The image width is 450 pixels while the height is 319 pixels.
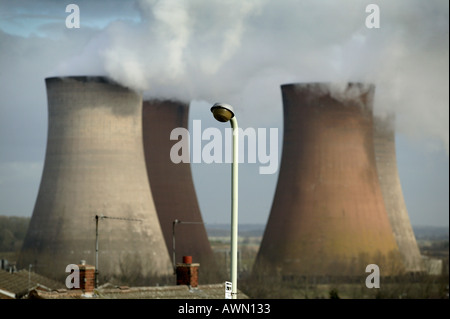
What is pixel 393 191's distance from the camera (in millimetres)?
34500

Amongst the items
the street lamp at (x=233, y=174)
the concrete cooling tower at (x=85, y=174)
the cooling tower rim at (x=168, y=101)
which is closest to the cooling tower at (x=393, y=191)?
the cooling tower rim at (x=168, y=101)

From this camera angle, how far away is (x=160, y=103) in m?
32.1

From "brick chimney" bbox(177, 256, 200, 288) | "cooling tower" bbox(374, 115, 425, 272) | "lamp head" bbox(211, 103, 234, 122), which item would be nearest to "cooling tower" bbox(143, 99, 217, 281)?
"cooling tower" bbox(374, 115, 425, 272)

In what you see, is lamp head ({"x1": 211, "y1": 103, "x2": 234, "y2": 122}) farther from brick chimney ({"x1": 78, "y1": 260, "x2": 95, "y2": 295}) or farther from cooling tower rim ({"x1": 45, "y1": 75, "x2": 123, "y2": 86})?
cooling tower rim ({"x1": 45, "y1": 75, "x2": 123, "y2": 86})

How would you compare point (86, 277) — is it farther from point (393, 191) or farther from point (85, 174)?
point (393, 191)

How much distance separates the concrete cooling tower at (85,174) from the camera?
1037 inches

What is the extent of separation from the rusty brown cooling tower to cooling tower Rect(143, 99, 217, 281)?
8.63 feet

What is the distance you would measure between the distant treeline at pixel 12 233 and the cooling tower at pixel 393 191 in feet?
40.7

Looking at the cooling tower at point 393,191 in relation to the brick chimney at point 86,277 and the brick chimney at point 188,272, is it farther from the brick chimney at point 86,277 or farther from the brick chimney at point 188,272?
the brick chimney at point 86,277

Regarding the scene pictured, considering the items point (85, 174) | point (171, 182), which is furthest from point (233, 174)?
point (171, 182)
